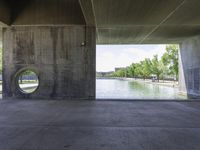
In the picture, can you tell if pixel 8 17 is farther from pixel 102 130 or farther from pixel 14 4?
pixel 102 130

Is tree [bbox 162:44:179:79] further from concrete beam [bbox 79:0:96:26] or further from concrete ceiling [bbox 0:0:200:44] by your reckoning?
concrete beam [bbox 79:0:96:26]

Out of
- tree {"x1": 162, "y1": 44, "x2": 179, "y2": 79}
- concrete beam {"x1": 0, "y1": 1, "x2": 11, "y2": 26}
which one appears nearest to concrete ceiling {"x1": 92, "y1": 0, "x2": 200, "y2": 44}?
concrete beam {"x1": 0, "y1": 1, "x2": 11, "y2": 26}

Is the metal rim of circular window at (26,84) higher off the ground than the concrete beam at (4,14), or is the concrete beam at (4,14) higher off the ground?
the concrete beam at (4,14)

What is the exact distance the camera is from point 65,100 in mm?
8719

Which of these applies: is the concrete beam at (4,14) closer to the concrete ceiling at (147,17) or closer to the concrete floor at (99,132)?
the concrete ceiling at (147,17)

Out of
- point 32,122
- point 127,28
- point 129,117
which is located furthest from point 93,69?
point 32,122

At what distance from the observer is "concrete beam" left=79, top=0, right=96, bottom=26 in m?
6.28

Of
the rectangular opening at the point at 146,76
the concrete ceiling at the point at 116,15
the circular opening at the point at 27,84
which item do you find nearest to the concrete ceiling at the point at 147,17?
the concrete ceiling at the point at 116,15

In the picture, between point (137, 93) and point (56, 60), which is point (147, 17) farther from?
point (137, 93)

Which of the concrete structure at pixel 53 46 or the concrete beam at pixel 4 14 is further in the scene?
the concrete structure at pixel 53 46

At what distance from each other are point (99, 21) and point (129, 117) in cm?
472

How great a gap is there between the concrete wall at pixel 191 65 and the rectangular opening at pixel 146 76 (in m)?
0.74

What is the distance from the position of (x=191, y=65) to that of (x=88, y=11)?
7703mm

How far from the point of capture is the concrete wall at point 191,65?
1081cm
